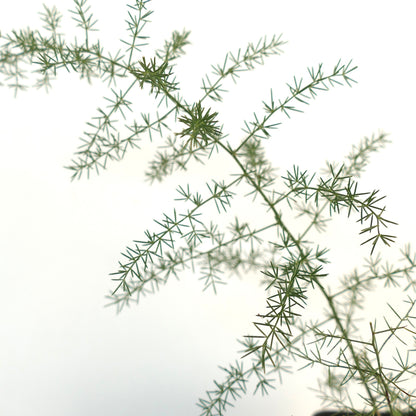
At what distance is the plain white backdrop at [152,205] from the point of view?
0.65 metres

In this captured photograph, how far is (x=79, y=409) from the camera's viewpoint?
0.63 meters

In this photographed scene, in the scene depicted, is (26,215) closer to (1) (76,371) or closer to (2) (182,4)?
(1) (76,371)

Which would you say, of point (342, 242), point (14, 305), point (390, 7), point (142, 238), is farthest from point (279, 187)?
point (14, 305)

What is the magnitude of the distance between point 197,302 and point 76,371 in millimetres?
219

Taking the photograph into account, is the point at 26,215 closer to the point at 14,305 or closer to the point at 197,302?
the point at 14,305

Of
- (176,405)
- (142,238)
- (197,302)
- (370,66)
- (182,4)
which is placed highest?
(182,4)

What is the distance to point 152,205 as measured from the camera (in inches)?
29.1

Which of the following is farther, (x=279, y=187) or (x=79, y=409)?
(x=279, y=187)

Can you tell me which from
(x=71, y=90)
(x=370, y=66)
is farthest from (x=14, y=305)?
(x=370, y=66)

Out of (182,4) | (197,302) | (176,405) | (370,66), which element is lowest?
(176,405)

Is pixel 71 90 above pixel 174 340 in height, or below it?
above

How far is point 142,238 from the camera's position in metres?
0.73

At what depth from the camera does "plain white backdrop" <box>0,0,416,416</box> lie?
0.65 metres

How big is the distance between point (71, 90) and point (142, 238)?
0.94ft
